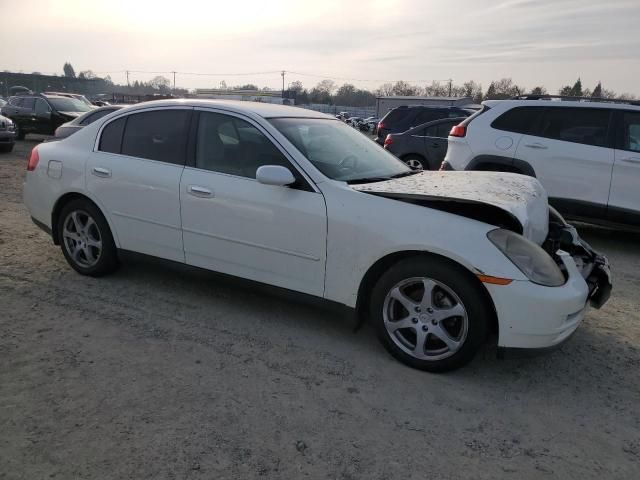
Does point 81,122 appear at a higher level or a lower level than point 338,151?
higher

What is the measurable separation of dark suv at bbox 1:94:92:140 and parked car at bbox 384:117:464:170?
1203 cm

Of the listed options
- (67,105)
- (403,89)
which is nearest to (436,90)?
(403,89)

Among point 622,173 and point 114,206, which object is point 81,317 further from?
point 622,173

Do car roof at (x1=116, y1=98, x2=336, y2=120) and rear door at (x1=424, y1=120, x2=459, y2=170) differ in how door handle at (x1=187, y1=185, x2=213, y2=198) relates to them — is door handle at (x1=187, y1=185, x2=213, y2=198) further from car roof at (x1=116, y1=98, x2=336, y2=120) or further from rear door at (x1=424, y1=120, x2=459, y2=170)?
rear door at (x1=424, y1=120, x2=459, y2=170)

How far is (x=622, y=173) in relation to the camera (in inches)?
241

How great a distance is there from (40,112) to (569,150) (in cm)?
1680

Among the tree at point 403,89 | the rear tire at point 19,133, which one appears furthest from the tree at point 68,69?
the rear tire at point 19,133

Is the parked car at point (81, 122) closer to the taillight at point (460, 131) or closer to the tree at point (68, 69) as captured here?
the taillight at point (460, 131)

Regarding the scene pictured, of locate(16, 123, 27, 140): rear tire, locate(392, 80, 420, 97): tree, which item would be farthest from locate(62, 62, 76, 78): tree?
locate(16, 123, 27, 140): rear tire

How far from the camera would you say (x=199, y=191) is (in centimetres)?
382

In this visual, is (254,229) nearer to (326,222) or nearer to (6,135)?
(326,222)

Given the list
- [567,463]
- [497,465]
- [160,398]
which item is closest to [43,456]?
[160,398]

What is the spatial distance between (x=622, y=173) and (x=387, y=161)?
3550 millimetres

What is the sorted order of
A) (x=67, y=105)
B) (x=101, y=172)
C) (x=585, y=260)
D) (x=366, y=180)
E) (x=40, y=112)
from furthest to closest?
(x=67, y=105), (x=40, y=112), (x=101, y=172), (x=366, y=180), (x=585, y=260)
